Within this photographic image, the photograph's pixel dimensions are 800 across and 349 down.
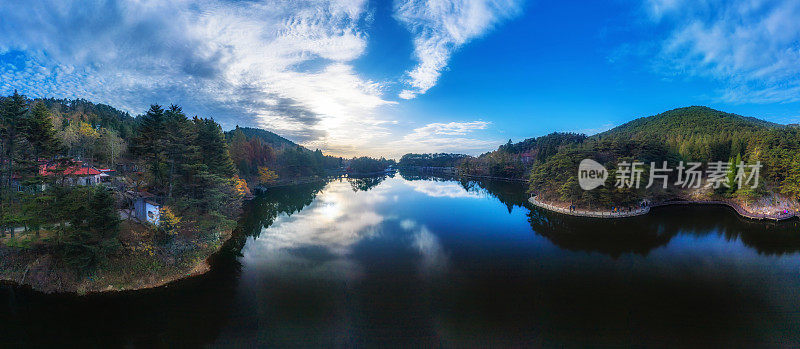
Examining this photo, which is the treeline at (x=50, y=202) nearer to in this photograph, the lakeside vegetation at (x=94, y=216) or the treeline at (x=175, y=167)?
the lakeside vegetation at (x=94, y=216)

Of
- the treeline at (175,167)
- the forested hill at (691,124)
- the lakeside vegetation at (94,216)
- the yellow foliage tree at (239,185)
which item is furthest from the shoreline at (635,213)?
the yellow foliage tree at (239,185)

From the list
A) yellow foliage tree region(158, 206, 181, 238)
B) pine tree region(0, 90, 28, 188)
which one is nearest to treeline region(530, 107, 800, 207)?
yellow foliage tree region(158, 206, 181, 238)

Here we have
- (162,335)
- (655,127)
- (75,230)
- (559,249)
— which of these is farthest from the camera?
(655,127)

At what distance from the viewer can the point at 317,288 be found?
496 inches

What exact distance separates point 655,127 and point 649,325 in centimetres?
9230

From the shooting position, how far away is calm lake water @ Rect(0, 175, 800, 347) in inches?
372

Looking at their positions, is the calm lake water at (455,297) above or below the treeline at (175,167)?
below

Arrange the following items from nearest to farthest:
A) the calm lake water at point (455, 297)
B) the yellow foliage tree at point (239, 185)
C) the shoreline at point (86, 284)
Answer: the calm lake water at point (455, 297) → the shoreline at point (86, 284) → the yellow foliage tree at point (239, 185)

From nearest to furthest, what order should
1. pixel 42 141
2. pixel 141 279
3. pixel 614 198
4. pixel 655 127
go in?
pixel 141 279 < pixel 42 141 < pixel 614 198 < pixel 655 127

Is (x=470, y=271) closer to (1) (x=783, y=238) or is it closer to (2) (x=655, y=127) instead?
(1) (x=783, y=238)

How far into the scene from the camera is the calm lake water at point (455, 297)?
372 inches

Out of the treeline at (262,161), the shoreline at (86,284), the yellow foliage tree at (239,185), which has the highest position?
the treeline at (262,161)

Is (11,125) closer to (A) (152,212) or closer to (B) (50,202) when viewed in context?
(B) (50,202)

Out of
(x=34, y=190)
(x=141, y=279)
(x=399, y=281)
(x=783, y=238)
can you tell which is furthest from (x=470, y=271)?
(x=783, y=238)
